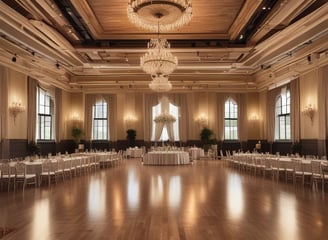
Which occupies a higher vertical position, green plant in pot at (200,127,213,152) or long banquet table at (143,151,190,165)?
green plant in pot at (200,127,213,152)

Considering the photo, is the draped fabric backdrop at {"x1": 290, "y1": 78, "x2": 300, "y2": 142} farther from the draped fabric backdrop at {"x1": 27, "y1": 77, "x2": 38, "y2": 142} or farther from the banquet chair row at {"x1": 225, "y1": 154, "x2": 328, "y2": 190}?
the draped fabric backdrop at {"x1": 27, "y1": 77, "x2": 38, "y2": 142}

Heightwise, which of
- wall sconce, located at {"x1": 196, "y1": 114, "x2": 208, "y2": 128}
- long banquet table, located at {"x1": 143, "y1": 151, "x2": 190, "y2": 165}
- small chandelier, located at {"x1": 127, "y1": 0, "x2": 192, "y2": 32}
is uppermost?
small chandelier, located at {"x1": 127, "y1": 0, "x2": 192, "y2": 32}

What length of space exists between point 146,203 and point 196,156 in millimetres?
12175

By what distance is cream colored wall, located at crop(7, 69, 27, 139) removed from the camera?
13039 mm

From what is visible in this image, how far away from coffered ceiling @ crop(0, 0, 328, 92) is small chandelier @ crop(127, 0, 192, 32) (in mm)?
1393

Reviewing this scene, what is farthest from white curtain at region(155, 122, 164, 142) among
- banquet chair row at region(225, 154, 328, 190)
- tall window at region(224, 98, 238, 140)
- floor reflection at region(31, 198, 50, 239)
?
Answer: floor reflection at region(31, 198, 50, 239)

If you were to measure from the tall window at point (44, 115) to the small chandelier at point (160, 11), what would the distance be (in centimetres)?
995

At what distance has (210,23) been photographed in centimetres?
1077

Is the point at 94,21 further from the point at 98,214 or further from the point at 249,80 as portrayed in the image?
the point at 249,80

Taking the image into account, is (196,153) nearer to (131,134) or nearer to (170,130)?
(170,130)

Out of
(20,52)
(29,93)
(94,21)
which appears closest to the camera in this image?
(94,21)

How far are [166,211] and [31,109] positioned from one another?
11024 mm

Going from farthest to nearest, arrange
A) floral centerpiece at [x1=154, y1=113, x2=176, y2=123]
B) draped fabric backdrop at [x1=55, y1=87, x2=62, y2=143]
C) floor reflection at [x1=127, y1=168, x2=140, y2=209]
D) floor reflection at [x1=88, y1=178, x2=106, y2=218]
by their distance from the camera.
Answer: floral centerpiece at [x1=154, y1=113, x2=176, y2=123]
draped fabric backdrop at [x1=55, y1=87, x2=62, y2=143]
floor reflection at [x1=127, y1=168, x2=140, y2=209]
floor reflection at [x1=88, y1=178, x2=106, y2=218]

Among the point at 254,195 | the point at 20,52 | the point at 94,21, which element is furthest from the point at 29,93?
the point at 254,195
